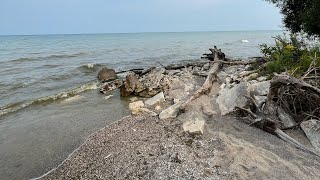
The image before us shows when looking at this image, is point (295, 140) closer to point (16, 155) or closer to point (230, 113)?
point (230, 113)

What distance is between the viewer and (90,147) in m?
6.83

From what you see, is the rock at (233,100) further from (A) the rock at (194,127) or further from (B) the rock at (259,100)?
(A) the rock at (194,127)

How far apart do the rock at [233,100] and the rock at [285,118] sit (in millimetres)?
985

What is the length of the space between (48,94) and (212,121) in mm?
8943

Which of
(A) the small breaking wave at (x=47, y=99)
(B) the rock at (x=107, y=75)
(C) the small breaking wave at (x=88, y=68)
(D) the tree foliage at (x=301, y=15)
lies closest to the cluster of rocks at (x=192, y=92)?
(A) the small breaking wave at (x=47, y=99)

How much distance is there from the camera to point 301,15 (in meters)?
14.9

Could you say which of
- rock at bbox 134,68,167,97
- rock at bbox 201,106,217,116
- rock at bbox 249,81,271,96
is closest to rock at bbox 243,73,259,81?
rock at bbox 249,81,271,96

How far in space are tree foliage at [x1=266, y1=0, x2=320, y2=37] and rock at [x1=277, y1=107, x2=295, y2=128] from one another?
28.7 feet

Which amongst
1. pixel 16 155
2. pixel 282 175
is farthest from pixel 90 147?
pixel 282 175

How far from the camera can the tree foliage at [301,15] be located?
1358 centimetres

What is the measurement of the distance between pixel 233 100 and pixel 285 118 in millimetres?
1695

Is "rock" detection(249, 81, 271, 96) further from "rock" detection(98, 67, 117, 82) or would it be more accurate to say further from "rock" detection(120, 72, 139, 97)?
"rock" detection(98, 67, 117, 82)

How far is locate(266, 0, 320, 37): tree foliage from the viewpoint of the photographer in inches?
535

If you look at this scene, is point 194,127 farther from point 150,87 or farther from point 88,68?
point 88,68
